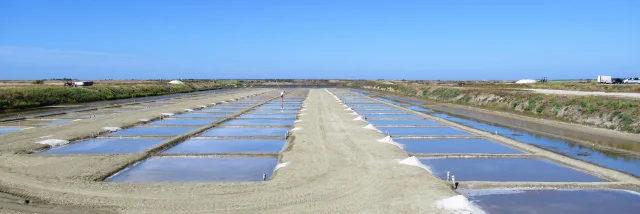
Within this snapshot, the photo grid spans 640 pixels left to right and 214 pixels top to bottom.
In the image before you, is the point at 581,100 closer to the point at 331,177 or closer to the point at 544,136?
the point at 544,136

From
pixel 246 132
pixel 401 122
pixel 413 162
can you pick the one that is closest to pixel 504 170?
pixel 413 162

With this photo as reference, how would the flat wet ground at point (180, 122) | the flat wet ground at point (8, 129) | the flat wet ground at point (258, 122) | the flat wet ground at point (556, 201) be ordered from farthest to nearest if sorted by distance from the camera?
the flat wet ground at point (180, 122), the flat wet ground at point (258, 122), the flat wet ground at point (8, 129), the flat wet ground at point (556, 201)

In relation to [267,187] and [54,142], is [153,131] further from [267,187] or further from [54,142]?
[267,187]

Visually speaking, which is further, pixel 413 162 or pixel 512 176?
pixel 413 162

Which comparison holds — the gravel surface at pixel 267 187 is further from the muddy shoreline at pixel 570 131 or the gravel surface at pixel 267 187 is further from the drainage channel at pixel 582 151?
the muddy shoreline at pixel 570 131

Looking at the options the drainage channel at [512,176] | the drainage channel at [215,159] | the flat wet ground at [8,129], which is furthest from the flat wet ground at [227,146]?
the flat wet ground at [8,129]
